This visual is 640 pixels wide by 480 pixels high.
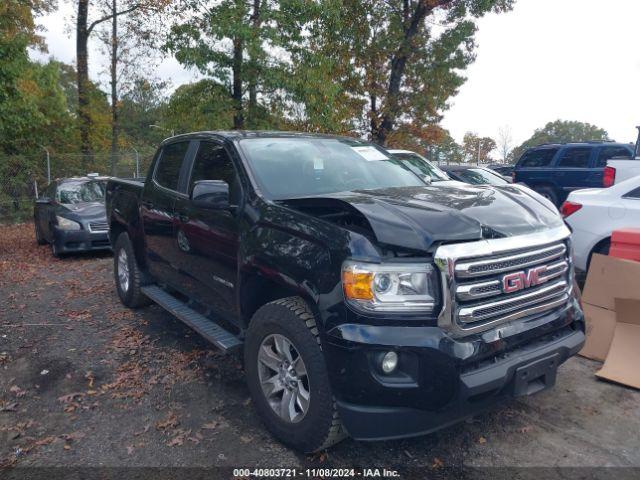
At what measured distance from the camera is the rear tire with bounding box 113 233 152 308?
19.0 ft

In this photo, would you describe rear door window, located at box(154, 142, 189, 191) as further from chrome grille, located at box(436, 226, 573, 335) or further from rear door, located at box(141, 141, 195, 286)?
chrome grille, located at box(436, 226, 573, 335)

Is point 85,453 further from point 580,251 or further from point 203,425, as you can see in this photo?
point 580,251

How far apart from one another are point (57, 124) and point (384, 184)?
72.8 ft

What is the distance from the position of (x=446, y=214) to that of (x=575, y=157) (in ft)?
40.0

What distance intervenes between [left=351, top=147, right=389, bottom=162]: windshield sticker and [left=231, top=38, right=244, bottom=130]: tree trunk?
7.46 meters

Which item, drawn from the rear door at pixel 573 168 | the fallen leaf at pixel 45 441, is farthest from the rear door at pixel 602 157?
the fallen leaf at pixel 45 441

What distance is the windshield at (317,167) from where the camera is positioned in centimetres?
381

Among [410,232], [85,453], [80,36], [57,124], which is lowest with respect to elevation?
[85,453]

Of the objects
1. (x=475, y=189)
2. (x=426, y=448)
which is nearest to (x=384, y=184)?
(x=475, y=189)

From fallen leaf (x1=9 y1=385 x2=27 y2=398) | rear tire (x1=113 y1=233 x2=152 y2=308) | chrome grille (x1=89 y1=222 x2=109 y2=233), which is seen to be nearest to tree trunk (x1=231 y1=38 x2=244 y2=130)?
chrome grille (x1=89 y1=222 x2=109 y2=233)

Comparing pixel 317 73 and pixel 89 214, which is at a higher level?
pixel 317 73

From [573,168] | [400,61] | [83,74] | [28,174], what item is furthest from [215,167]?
[83,74]

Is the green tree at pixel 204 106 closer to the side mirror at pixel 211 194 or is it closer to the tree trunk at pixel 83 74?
the side mirror at pixel 211 194

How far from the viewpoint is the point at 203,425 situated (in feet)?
11.5
